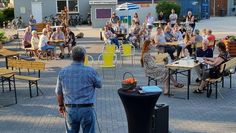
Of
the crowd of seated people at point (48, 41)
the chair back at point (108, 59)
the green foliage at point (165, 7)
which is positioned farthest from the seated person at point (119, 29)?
the green foliage at point (165, 7)

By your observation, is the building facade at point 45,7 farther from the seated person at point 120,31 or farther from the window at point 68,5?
the seated person at point 120,31

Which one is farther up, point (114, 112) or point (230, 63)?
point (230, 63)

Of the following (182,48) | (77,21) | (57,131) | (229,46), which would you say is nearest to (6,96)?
(57,131)

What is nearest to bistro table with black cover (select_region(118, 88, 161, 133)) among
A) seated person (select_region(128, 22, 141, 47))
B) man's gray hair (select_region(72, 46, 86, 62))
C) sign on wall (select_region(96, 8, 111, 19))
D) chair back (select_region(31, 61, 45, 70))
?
man's gray hair (select_region(72, 46, 86, 62))

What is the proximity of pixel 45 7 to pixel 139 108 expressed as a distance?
3115 cm

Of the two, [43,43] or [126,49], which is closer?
[126,49]

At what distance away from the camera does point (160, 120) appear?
7422 mm

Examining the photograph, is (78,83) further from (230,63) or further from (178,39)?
(178,39)

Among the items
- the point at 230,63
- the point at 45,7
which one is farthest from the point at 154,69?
the point at 45,7

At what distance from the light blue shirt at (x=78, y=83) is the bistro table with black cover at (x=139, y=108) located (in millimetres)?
839

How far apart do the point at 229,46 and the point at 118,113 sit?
8.70 metres

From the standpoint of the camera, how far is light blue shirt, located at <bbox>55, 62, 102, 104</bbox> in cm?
594

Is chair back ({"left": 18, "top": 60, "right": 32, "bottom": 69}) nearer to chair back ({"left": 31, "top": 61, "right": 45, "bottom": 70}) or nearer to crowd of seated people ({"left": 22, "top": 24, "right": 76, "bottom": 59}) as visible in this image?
chair back ({"left": 31, "top": 61, "right": 45, "bottom": 70})

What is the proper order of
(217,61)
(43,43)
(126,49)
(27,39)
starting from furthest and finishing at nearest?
(27,39) → (43,43) → (126,49) → (217,61)
